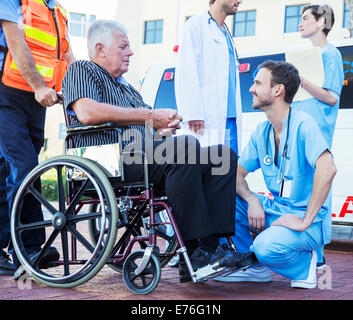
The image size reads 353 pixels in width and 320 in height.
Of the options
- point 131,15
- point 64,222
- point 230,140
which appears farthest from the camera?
point 131,15

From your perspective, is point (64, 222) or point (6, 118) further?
point (6, 118)

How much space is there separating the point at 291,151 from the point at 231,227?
0.64 m

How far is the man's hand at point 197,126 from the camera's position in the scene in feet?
12.0

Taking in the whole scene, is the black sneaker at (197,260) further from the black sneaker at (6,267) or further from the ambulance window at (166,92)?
the ambulance window at (166,92)

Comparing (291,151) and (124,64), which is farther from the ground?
(124,64)

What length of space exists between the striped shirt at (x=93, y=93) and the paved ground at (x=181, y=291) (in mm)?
769

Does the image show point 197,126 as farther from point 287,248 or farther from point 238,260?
point 238,260

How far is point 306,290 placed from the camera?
304 cm

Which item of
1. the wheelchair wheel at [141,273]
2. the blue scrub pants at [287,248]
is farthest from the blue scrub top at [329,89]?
the wheelchair wheel at [141,273]

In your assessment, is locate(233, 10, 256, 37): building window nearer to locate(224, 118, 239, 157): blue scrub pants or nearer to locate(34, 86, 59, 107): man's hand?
locate(224, 118, 239, 157): blue scrub pants

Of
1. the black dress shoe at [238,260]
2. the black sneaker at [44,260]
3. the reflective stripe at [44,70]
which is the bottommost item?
the black sneaker at [44,260]
